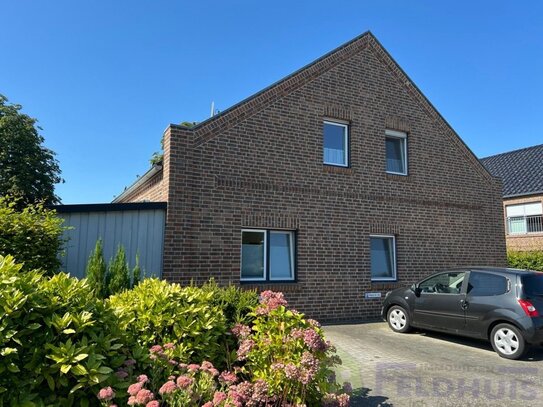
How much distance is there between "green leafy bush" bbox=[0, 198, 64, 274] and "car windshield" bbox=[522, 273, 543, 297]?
803cm

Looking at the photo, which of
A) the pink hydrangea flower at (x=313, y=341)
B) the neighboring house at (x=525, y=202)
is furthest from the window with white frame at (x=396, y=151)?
the neighboring house at (x=525, y=202)

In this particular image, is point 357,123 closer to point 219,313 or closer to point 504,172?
point 219,313

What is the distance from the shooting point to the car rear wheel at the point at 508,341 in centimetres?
720

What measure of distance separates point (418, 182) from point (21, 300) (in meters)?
11.9

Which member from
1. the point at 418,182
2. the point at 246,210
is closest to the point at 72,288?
the point at 246,210

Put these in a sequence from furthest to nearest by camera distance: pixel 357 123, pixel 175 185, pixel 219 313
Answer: pixel 357 123 < pixel 175 185 < pixel 219 313

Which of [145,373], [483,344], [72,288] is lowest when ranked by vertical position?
[483,344]

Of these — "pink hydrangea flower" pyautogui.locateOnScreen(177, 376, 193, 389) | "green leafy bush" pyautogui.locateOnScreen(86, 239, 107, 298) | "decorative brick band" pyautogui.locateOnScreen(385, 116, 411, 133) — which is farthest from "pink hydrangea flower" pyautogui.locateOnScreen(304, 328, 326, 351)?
"decorative brick band" pyautogui.locateOnScreen(385, 116, 411, 133)

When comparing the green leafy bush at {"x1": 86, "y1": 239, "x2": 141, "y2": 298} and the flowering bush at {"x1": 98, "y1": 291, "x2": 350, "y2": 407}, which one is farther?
the green leafy bush at {"x1": 86, "y1": 239, "x2": 141, "y2": 298}

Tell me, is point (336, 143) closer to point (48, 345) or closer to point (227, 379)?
point (227, 379)

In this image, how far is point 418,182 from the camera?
13.0 metres

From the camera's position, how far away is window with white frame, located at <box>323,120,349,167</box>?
11.7 meters

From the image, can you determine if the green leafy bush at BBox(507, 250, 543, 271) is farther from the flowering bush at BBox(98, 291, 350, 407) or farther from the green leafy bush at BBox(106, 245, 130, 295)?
the flowering bush at BBox(98, 291, 350, 407)

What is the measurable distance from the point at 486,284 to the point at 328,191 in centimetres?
454
